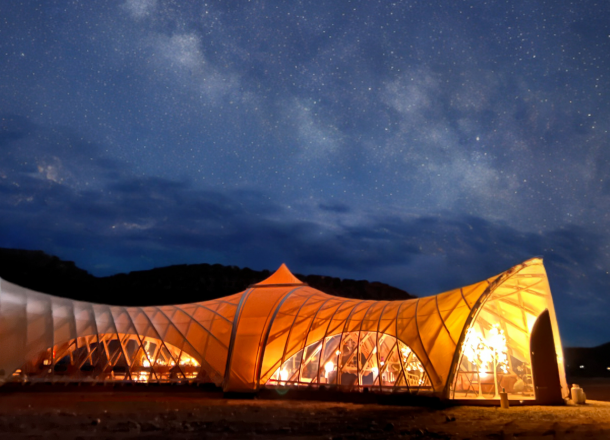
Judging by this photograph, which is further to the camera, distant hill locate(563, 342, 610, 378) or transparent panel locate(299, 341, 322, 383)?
distant hill locate(563, 342, 610, 378)

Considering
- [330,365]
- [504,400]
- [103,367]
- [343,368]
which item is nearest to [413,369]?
[343,368]

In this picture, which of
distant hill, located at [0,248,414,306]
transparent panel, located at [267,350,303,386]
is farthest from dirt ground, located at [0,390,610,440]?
distant hill, located at [0,248,414,306]

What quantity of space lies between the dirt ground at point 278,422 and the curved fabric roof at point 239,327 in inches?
159

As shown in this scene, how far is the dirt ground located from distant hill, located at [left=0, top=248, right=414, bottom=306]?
9027 cm

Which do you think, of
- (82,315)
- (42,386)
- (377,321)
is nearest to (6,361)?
(42,386)

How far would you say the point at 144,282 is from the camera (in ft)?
371

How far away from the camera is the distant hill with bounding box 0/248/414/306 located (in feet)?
333

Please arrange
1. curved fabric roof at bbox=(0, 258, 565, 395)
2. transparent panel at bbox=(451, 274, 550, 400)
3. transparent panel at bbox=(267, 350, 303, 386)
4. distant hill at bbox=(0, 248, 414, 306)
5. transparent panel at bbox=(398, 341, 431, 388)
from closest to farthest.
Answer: transparent panel at bbox=(398, 341, 431, 388) < curved fabric roof at bbox=(0, 258, 565, 395) < transparent panel at bbox=(451, 274, 550, 400) < transparent panel at bbox=(267, 350, 303, 386) < distant hill at bbox=(0, 248, 414, 306)

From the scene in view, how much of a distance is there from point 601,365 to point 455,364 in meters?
97.0

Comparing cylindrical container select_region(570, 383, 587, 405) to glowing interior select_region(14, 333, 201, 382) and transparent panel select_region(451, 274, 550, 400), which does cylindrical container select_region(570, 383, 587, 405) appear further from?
glowing interior select_region(14, 333, 201, 382)

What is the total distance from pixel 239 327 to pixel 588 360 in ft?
343

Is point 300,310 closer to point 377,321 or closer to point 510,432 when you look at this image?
point 377,321

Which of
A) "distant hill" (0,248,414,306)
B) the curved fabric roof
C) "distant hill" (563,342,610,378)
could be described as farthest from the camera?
"distant hill" (0,248,414,306)

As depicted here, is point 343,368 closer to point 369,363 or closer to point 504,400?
point 369,363
